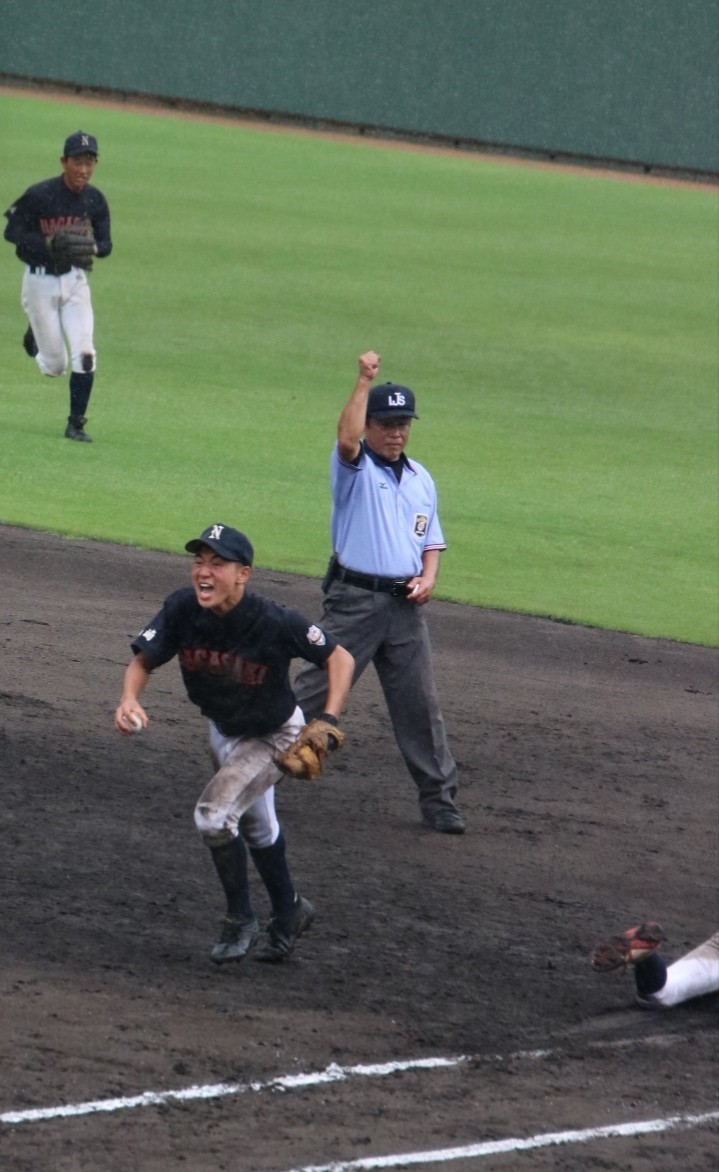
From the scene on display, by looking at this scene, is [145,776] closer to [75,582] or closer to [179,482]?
[75,582]

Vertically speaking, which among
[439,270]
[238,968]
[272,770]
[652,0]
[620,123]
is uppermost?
[652,0]

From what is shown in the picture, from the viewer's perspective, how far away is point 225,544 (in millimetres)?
6664

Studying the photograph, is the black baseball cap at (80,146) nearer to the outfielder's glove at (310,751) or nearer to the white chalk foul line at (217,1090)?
the outfielder's glove at (310,751)

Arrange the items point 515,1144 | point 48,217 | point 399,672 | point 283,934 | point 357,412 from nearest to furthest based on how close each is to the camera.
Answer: point 515,1144 → point 283,934 → point 357,412 → point 399,672 → point 48,217

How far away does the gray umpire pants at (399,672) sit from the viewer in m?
8.57

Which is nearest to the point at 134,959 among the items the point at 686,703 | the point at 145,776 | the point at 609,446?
the point at 145,776

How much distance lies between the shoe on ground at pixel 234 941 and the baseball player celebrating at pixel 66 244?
371 inches

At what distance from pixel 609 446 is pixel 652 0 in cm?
1797

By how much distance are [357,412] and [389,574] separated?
91 cm

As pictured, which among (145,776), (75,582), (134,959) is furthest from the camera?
(75,582)

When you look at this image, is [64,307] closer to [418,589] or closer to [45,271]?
[45,271]

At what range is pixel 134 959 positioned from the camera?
22.8 ft

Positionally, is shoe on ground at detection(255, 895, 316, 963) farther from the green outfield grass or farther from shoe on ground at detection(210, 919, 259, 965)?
the green outfield grass

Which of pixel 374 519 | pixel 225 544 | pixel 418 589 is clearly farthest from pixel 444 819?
pixel 225 544
